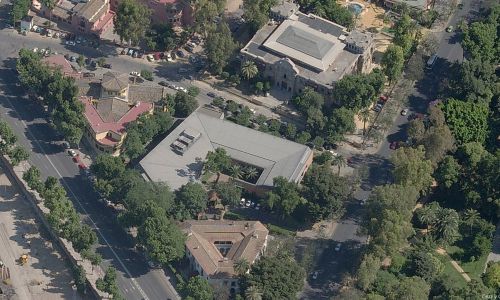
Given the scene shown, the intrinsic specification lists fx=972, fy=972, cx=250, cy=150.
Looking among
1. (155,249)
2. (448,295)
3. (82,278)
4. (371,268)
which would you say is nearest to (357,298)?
(371,268)

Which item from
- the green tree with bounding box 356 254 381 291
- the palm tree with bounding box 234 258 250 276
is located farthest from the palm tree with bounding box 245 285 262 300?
the green tree with bounding box 356 254 381 291

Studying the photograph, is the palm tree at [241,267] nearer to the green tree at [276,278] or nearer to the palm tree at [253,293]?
the green tree at [276,278]

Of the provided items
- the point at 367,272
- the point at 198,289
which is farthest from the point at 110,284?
the point at 367,272

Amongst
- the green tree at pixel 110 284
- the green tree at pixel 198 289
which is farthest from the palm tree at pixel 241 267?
the green tree at pixel 110 284

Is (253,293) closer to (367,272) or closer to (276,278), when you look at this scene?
(276,278)

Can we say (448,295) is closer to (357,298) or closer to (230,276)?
(357,298)

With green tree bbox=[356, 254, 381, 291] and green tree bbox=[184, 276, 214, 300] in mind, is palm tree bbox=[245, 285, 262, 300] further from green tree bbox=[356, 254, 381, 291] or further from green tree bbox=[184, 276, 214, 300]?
green tree bbox=[356, 254, 381, 291]
